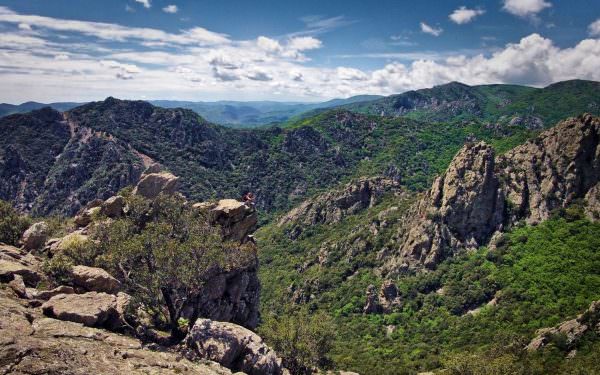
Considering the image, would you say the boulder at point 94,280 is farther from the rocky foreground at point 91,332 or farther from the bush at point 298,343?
the bush at point 298,343

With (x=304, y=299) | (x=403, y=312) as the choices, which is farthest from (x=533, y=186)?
(x=304, y=299)

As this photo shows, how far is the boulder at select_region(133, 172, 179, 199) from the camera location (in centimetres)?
8406

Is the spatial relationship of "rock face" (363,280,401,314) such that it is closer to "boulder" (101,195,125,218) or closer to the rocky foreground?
the rocky foreground

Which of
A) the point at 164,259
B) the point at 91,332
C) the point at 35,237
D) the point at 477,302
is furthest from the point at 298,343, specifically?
the point at 477,302

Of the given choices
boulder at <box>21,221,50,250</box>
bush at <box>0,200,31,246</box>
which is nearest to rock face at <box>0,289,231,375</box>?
boulder at <box>21,221,50,250</box>

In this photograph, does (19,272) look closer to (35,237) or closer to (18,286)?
(18,286)

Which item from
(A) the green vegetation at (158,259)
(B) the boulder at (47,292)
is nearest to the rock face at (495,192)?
(A) the green vegetation at (158,259)

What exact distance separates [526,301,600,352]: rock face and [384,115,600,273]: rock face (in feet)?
205

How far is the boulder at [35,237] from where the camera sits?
60.6 metres

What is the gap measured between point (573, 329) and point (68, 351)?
3745 inches

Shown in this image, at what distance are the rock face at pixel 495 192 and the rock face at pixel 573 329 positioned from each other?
6238cm

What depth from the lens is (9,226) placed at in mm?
62312

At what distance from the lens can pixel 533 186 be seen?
150 meters

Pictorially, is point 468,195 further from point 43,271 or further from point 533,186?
point 43,271
